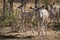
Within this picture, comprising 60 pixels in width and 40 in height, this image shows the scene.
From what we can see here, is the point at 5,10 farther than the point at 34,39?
Yes

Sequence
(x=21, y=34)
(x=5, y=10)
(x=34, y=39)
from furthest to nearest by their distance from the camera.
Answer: (x=5, y=10)
(x=21, y=34)
(x=34, y=39)

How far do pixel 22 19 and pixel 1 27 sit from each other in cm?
119

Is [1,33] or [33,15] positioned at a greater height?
[33,15]

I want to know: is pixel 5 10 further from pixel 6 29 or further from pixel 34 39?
pixel 34 39

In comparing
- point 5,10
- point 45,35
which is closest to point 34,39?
point 45,35

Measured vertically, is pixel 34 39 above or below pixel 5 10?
below

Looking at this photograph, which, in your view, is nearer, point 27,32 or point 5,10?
point 27,32

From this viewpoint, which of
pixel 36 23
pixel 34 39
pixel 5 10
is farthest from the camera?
pixel 5 10

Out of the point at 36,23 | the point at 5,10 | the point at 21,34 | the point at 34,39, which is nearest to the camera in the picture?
the point at 34,39

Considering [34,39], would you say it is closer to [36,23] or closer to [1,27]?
[36,23]

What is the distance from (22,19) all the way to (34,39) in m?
2.19

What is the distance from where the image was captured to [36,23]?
1244 cm

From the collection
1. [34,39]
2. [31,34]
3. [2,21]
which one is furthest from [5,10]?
[34,39]

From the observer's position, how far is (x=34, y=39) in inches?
419
